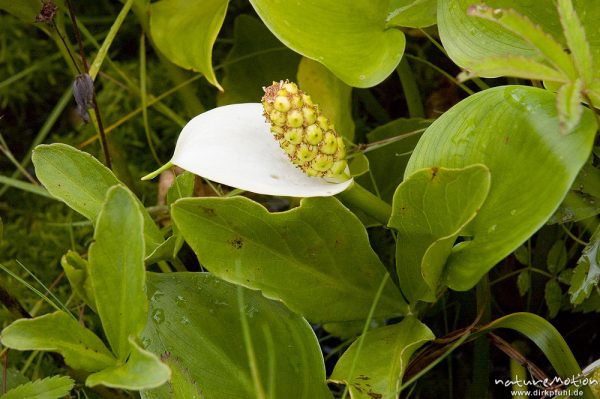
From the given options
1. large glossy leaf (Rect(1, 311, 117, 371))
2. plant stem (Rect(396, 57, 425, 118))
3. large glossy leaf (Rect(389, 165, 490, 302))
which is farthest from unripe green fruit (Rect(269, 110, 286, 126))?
plant stem (Rect(396, 57, 425, 118))

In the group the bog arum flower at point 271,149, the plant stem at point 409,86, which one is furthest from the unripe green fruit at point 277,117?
the plant stem at point 409,86

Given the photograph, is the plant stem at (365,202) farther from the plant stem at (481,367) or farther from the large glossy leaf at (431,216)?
the plant stem at (481,367)

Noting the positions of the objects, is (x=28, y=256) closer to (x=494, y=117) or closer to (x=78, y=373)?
(x=78, y=373)

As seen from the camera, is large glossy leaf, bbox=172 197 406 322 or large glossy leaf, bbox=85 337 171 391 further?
large glossy leaf, bbox=172 197 406 322

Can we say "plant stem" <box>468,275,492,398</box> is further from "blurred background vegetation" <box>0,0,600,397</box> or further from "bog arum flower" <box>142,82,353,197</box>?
"bog arum flower" <box>142,82,353,197</box>

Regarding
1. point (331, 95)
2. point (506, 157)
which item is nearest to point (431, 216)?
point (506, 157)

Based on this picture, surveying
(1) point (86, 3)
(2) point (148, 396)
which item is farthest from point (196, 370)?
(1) point (86, 3)

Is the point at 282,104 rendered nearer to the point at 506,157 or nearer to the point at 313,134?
the point at 313,134
